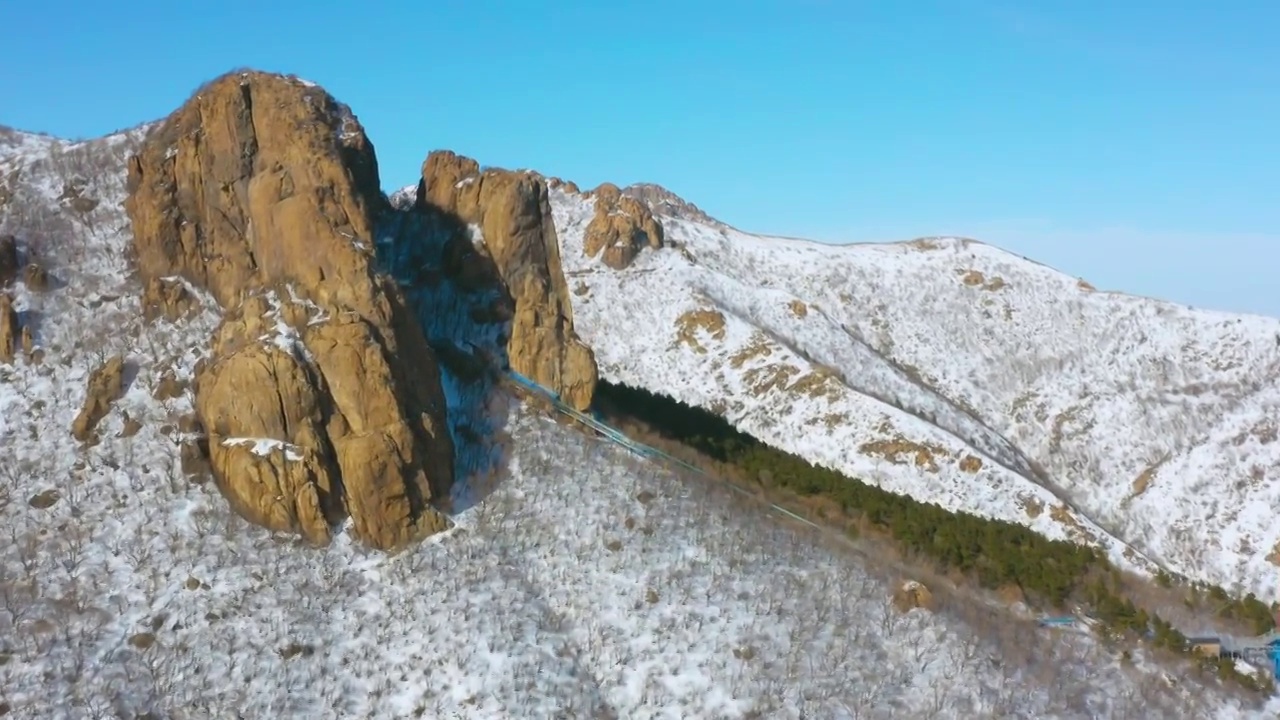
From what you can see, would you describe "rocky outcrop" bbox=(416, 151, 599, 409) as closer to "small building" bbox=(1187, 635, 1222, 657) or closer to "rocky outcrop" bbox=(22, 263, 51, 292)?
"rocky outcrop" bbox=(22, 263, 51, 292)

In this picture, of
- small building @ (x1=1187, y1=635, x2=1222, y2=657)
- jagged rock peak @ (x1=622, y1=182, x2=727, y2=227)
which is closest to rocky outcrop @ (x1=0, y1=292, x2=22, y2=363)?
small building @ (x1=1187, y1=635, x2=1222, y2=657)

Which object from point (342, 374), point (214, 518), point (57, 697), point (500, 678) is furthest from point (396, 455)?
point (57, 697)

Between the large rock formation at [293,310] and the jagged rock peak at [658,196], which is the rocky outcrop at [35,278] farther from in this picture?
the jagged rock peak at [658,196]

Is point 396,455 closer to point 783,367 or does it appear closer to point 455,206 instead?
point 455,206

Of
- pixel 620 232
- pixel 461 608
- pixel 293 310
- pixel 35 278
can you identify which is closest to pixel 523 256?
pixel 293 310

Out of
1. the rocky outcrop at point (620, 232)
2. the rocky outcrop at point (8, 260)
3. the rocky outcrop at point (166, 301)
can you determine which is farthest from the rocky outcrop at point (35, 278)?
the rocky outcrop at point (620, 232)

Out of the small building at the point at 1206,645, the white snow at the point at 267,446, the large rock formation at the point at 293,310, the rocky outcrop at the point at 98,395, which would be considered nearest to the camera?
the white snow at the point at 267,446
